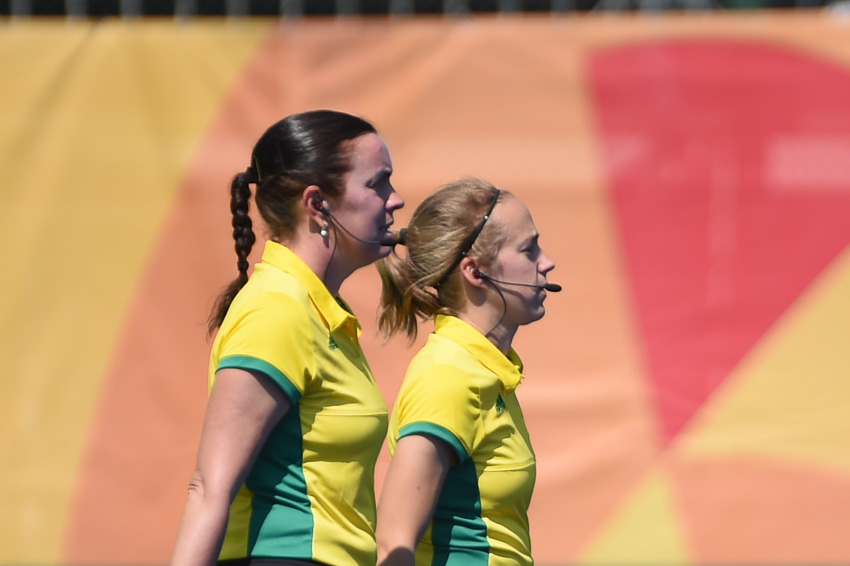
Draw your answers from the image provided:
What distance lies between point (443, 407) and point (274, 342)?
19.4 inches

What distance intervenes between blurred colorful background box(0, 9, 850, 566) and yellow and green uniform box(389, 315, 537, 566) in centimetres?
197

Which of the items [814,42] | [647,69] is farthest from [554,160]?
[814,42]

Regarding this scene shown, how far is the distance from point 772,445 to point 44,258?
310 centimetres

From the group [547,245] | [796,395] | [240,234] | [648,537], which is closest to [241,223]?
[240,234]

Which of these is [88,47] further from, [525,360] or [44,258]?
[525,360]

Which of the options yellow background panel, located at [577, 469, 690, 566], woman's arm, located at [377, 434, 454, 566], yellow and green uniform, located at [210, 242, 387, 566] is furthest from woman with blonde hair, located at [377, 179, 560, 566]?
yellow background panel, located at [577, 469, 690, 566]

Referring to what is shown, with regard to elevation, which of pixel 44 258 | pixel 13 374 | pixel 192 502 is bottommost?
pixel 13 374

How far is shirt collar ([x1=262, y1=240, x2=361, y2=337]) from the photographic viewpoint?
2.15 m

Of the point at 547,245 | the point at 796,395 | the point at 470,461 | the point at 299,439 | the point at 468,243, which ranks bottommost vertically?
the point at 796,395

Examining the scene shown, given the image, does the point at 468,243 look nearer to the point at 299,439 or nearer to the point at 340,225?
the point at 340,225

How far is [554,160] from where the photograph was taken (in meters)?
4.55

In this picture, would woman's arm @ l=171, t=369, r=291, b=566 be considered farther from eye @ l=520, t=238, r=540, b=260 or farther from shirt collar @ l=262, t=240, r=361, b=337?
eye @ l=520, t=238, r=540, b=260

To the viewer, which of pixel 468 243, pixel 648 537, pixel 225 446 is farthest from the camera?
pixel 648 537

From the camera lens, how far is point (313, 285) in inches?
85.5
